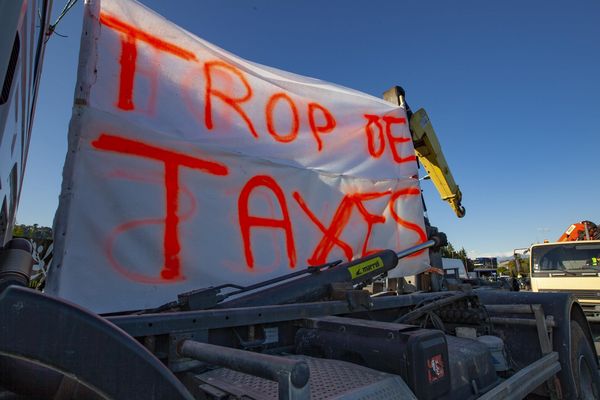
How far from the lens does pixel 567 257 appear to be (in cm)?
909

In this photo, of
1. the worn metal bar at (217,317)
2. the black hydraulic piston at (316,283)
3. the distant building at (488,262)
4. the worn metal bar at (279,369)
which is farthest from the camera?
the distant building at (488,262)

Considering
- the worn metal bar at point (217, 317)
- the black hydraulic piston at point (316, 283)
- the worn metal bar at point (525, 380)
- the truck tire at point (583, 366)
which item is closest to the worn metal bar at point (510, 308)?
the worn metal bar at point (525, 380)

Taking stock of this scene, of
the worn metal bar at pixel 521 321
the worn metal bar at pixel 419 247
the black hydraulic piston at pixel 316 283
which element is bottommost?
the worn metal bar at pixel 521 321

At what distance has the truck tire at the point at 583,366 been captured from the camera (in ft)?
11.2

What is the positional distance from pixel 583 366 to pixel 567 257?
6.53 metres

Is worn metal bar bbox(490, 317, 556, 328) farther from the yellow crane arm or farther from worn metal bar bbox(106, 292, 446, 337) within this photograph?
the yellow crane arm

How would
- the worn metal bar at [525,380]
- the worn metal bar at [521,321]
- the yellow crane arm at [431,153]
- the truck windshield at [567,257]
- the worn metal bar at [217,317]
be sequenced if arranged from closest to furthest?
the worn metal bar at [217,317] < the worn metal bar at [525,380] < the worn metal bar at [521,321] < the yellow crane arm at [431,153] < the truck windshield at [567,257]

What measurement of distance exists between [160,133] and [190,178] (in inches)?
16.6

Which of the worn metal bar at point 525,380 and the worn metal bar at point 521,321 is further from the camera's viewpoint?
the worn metal bar at point 521,321

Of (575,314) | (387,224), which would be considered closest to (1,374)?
(387,224)

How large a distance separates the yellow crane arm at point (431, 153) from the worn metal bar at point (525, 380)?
3.58 m

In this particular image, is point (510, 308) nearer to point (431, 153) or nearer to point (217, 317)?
point (217, 317)

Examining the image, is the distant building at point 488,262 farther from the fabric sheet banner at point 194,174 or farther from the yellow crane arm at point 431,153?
the fabric sheet banner at point 194,174

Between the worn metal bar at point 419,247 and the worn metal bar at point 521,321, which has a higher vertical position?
the worn metal bar at point 419,247
